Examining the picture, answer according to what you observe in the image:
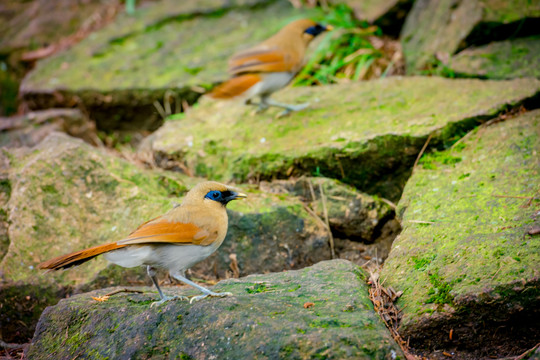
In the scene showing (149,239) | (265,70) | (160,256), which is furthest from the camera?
(265,70)

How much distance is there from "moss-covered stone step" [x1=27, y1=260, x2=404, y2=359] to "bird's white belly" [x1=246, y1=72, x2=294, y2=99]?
2.49m

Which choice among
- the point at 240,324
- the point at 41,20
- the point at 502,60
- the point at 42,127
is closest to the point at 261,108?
the point at 502,60

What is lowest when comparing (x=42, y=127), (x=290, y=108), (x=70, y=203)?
(x=42, y=127)

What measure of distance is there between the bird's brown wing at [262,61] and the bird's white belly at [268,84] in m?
0.07

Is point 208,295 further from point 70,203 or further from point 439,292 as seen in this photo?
point 70,203

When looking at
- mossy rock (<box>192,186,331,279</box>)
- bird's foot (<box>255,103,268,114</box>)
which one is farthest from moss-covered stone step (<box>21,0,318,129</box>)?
mossy rock (<box>192,186,331,279</box>)

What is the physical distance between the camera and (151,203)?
4223 mm

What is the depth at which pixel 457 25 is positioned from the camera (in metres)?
5.82

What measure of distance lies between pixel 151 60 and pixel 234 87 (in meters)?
2.69

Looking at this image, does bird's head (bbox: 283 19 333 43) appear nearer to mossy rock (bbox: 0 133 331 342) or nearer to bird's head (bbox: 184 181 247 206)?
mossy rock (bbox: 0 133 331 342)

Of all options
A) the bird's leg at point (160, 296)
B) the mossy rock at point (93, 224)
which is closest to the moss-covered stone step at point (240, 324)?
the bird's leg at point (160, 296)

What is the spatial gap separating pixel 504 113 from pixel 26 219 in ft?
13.6

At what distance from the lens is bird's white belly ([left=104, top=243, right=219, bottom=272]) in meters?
3.04

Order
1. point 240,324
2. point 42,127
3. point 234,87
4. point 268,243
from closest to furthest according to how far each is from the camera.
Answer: point 240,324
point 268,243
point 234,87
point 42,127
